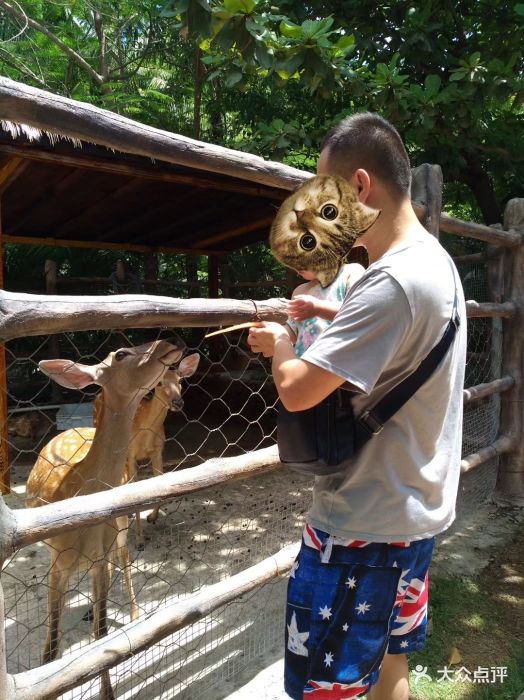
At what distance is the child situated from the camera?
1429mm

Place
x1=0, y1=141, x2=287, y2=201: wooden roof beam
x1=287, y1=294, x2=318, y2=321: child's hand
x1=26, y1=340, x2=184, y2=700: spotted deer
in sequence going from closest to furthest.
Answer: x1=287, y1=294, x2=318, y2=321: child's hand < x1=26, y1=340, x2=184, y2=700: spotted deer < x1=0, y1=141, x2=287, y2=201: wooden roof beam

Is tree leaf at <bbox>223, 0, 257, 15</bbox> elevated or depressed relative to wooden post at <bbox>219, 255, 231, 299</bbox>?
elevated

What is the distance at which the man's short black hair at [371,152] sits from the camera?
1.24m

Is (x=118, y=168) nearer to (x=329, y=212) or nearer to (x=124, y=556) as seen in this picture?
(x=124, y=556)

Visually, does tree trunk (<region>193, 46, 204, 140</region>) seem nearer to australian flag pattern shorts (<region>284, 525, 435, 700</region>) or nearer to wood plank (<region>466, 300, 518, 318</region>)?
wood plank (<region>466, 300, 518, 318</region>)

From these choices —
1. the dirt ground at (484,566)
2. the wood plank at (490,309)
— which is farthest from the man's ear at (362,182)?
the wood plank at (490,309)

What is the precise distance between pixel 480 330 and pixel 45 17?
31.7 feet

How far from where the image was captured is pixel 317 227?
107cm

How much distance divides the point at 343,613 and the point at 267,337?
0.66 meters

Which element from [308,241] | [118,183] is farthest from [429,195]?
[118,183]

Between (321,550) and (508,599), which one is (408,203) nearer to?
(321,550)

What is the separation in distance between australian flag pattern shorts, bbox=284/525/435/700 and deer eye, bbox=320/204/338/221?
728mm

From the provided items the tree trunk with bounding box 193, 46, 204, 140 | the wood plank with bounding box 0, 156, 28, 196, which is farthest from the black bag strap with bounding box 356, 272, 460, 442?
the tree trunk with bounding box 193, 46, 204, 140

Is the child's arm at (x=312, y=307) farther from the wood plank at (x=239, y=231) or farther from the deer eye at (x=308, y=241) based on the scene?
the wood plank at (x=239, y=231)
